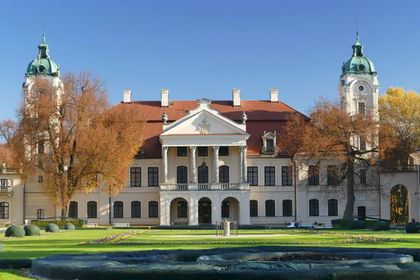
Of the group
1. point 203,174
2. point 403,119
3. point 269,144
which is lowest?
point 203,174

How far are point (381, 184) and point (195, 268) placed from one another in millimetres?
52652

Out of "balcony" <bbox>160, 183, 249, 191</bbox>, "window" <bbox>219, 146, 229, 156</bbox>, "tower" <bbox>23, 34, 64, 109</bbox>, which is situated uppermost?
"tower" <bbox>23, 34, 64, 109</bbox>

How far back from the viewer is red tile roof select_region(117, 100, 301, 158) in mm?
65688

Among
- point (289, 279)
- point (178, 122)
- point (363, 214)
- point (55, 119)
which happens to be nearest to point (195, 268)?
point (289, 279)

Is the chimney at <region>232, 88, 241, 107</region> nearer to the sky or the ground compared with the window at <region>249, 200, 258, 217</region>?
nearer to the sky

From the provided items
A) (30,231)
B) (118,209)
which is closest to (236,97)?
(118,209)

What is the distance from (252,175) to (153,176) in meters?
9.24

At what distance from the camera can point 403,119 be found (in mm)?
71438

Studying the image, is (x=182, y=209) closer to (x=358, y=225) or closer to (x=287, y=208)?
(x=287, y=208)

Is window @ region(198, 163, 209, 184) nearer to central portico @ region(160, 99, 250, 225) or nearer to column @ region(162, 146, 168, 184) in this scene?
central portico @ region(160, 99, 250, 225)

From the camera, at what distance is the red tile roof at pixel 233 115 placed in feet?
216

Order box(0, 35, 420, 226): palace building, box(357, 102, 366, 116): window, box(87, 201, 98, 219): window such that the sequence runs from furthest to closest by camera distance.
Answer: box(357, 102, 366, 116): window < box(87, 201, 98, 219): window < box(0, 35, 420, 226): palace building

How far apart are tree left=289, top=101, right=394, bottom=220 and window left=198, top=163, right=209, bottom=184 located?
9.91 m

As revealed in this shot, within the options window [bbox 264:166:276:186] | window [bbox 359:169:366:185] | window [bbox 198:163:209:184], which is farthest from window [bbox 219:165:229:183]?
window [bbox 359:169:366:185]
